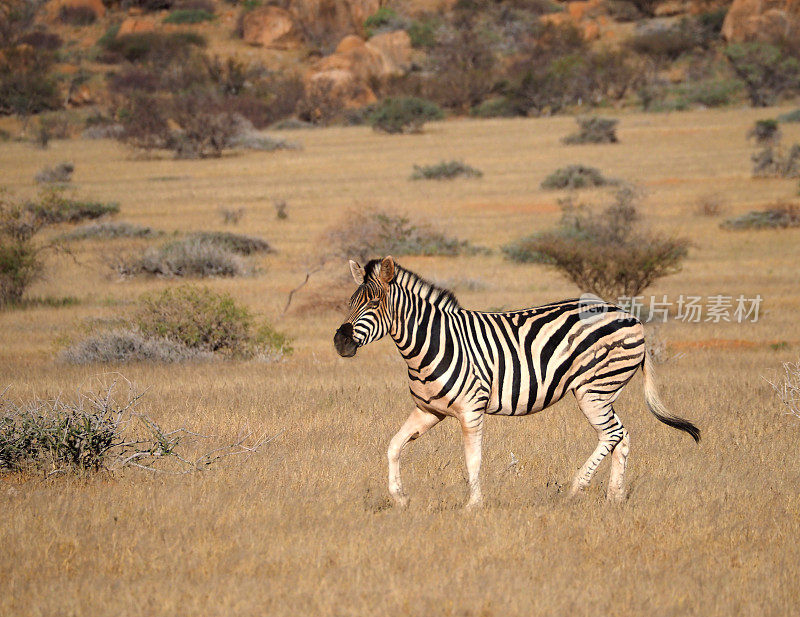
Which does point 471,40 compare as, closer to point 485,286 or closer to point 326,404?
point 485,286

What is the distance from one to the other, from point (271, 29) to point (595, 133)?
58418mm

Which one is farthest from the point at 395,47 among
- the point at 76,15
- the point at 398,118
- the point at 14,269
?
the point at 14,269

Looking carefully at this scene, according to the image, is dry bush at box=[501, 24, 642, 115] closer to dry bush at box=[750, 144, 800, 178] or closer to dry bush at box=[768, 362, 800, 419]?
dry bush at box=[750, 144, 800, 178]

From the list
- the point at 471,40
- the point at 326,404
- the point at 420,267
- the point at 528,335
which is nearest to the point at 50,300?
the point at 420,267

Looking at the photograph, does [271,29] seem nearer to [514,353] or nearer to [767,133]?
[767,133]

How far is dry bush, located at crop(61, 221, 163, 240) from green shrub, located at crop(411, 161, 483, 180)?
474 inches

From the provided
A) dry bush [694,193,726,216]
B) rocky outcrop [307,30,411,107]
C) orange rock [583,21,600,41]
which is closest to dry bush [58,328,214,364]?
dry bush [694,193,726,216]

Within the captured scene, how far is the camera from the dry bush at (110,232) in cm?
2817

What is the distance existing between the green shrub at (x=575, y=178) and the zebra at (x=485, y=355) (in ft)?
89.7

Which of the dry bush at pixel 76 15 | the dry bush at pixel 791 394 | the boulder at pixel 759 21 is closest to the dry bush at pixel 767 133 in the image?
the dry bush at pixel 791 394

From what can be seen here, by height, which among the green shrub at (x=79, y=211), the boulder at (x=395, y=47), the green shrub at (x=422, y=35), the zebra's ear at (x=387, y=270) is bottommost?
the zebra's ear at (x=387, y=270)

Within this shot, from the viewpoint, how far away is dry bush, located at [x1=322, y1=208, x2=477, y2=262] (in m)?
23.4

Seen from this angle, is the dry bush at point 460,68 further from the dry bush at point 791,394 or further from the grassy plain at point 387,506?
the dry bush at point 791,394

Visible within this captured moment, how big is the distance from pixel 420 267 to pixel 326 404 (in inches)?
547
